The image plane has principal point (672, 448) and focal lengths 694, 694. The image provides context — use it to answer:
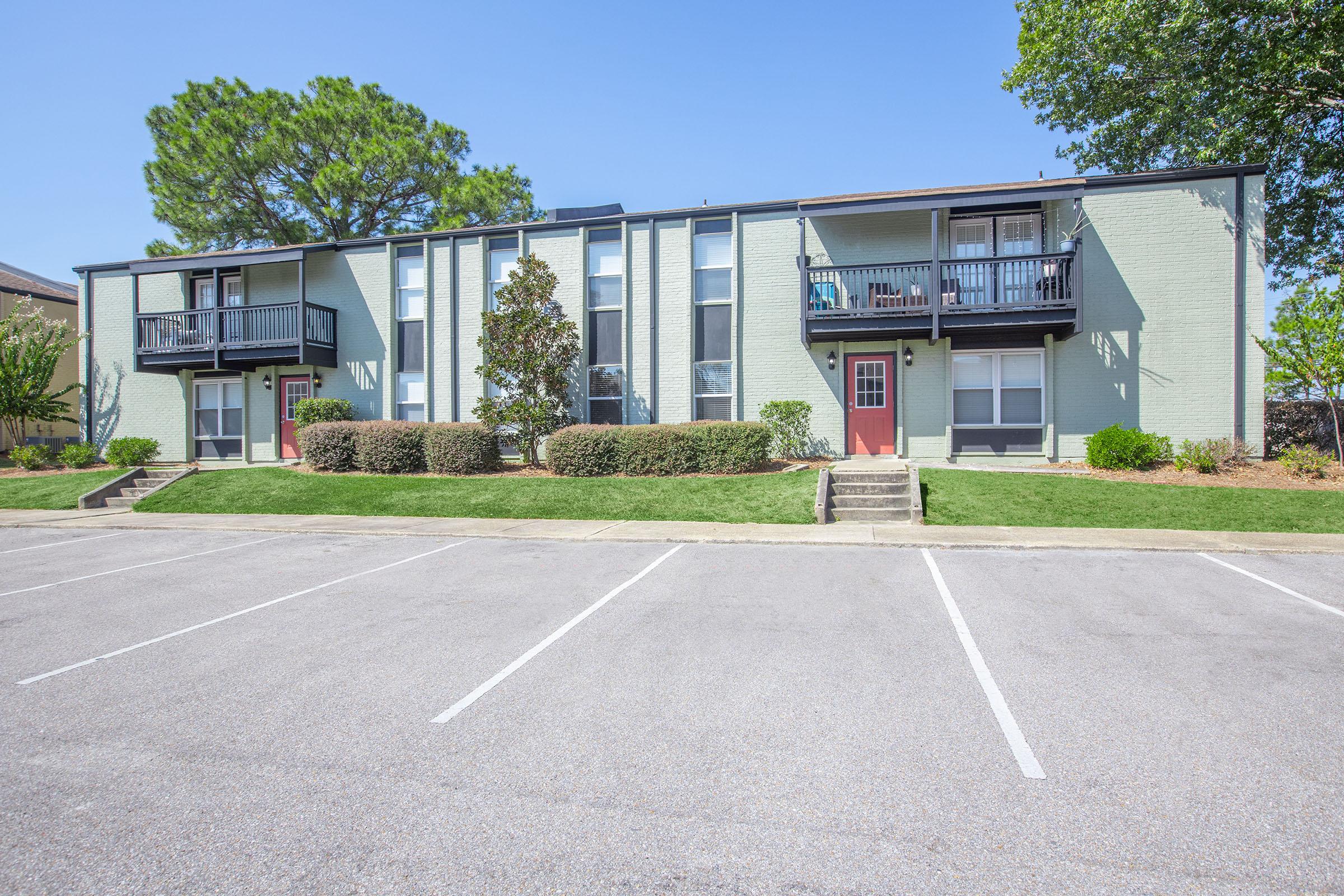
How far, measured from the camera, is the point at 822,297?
55.2ft

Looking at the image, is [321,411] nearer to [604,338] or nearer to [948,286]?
[604,338]

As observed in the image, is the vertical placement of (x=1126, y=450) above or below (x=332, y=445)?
below

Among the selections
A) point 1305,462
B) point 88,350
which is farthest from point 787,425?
point 88,350

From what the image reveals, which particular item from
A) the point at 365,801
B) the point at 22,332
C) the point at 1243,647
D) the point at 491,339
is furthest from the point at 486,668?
the point at 22,332

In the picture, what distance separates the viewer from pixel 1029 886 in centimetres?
250

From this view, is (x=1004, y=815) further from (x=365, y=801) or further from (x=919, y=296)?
(x=919, y=296)

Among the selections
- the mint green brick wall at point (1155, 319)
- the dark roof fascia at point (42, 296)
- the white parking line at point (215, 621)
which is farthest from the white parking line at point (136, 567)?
the dark roof fascia at point (42, 296)

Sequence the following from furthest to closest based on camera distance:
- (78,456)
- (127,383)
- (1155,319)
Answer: (127,383) < (78,456) < (1155,319)

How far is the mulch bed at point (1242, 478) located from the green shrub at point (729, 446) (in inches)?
260

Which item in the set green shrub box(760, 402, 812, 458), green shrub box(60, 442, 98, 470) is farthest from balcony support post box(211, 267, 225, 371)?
green shrub box(760, 402, 812, 458)

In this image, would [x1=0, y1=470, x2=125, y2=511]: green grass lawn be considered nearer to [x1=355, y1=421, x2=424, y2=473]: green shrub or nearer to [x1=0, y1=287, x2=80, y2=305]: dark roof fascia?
[x1=355, y1=421, x2=424, y2=473]: green shrub

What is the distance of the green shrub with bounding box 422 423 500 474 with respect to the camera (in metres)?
16.4

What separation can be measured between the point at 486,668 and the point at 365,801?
5.84ft

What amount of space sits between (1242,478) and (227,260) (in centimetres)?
2540
